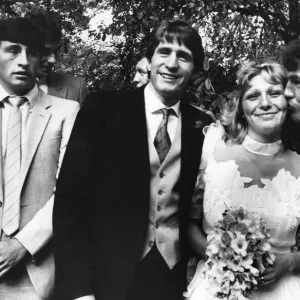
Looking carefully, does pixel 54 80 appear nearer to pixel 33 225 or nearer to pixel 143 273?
pixel 33 225

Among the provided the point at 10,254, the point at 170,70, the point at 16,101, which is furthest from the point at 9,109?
the point at 170,70

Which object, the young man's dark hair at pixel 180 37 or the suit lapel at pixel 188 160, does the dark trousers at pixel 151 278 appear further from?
the young man's dark hair at pixel 180 37

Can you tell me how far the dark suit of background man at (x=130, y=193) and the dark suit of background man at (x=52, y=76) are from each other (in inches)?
20.6

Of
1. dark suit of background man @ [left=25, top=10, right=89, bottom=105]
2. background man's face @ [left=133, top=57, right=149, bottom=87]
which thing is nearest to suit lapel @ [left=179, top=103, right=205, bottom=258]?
background man's face @ [left=133, top=57, right=149, bottom=87]

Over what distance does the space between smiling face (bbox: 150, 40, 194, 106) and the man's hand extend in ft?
4.34

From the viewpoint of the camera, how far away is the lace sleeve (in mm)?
3520

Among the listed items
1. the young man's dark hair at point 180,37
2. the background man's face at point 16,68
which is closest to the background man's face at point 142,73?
the young man's dark hair at point 180,37

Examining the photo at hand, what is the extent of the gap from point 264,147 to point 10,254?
1.76 metres

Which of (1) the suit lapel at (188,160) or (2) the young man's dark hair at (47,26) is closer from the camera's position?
(1) the suit lapel at (188,160)

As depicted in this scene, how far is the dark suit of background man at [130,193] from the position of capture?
10.4ft

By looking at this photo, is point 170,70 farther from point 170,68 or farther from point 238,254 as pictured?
point 238,254

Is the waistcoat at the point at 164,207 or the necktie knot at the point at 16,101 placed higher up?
the necktie knot at the point at 16,101

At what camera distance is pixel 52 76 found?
3854 millimetres

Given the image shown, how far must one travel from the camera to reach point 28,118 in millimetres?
3512
